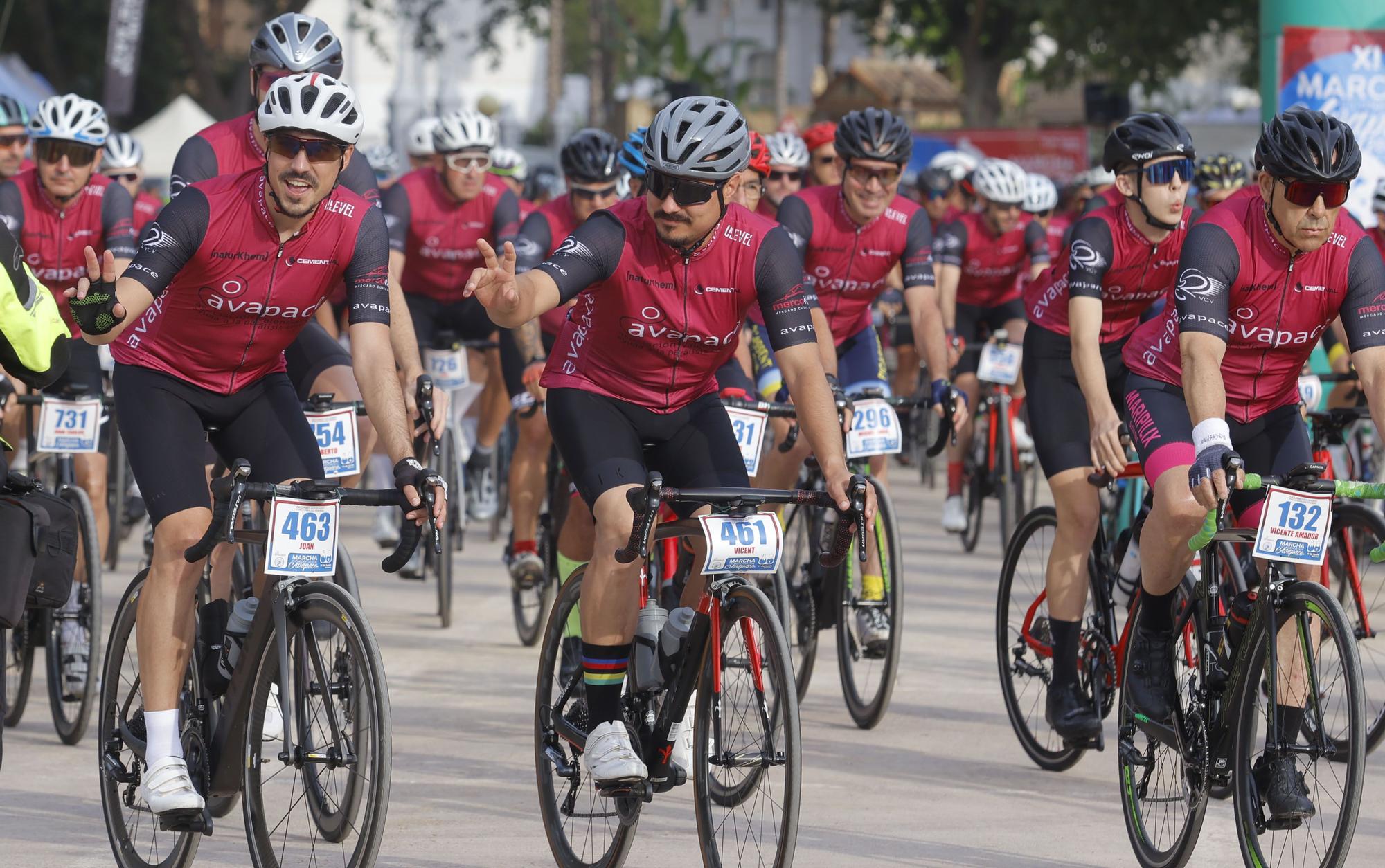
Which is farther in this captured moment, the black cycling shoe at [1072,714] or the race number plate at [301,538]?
the black cycling shoe at [1072,714]

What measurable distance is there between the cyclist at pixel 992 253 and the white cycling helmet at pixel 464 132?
3.38m

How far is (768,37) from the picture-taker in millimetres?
107562

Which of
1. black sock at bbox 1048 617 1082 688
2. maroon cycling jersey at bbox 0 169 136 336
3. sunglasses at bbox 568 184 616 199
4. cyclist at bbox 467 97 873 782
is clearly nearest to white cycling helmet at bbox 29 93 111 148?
maroon cycling jersey at bbox 0 169 136 336

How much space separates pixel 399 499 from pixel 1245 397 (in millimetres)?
2634

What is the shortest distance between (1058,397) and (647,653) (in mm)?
2460

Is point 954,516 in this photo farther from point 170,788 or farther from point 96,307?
point 96,307

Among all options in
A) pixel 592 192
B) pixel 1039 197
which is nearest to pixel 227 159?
pixel 592 192

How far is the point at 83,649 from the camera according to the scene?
24.8ft

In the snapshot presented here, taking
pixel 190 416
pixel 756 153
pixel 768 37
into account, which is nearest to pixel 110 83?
pixel 756 153

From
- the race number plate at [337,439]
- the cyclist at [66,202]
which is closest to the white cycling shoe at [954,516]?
the cyclist at [66,202]

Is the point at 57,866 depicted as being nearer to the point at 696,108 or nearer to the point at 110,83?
the point at 696,108

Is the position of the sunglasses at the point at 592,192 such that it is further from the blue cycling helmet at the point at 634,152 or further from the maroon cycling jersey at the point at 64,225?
Answer: the blue cycling helmet at the point at 634,152

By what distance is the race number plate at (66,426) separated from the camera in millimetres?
8141

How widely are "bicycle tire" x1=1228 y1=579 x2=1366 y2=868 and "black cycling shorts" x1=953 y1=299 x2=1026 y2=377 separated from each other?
8.37 m
